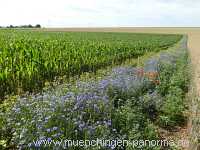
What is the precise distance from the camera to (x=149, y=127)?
6906 mm

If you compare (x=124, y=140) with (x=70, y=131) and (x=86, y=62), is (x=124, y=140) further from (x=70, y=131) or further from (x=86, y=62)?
(x=86, y=62)

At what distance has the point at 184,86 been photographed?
12.4 m

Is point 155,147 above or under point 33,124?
under

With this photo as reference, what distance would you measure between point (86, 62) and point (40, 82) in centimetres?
641

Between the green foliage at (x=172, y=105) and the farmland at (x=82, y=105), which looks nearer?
the farmland at (x=82, y=105)

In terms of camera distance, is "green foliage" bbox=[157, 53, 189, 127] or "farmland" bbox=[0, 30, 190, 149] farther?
"green foliage" bbox=[157, 53, 189, 127]

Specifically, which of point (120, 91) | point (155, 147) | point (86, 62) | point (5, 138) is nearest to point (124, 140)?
point (155, 147)

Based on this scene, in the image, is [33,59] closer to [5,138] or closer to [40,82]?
[40,82]

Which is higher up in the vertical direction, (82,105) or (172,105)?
(82,105)

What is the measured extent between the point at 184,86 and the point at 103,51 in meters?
12.1

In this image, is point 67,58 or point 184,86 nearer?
point 184,86

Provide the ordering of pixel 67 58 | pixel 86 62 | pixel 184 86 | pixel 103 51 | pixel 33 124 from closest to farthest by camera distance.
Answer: pixel 33 124, pixel 184 86, pixel 67 58, pixel 86 62, pixel 103 51

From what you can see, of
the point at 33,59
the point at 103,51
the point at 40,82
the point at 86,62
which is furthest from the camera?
the point at 103,51

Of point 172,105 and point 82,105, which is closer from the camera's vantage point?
point 82,105
